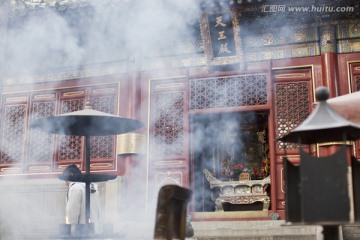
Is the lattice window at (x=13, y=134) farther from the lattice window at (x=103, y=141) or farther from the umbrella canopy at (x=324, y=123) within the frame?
the umbrella canopy at (x=324, y=123)

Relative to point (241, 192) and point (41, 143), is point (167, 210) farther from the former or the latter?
point (41, 143)

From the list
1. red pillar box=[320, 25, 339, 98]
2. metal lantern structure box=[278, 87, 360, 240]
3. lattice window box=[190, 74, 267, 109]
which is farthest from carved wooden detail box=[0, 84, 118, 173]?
metal lantern structure box=[278, 87, 360, 240]

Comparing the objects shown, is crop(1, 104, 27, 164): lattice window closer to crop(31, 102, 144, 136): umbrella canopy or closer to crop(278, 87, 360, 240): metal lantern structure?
crop(31, 102, 144, 136): umbrella canopy

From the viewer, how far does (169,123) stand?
34.5 ft

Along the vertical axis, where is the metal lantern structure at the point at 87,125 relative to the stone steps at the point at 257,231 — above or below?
above

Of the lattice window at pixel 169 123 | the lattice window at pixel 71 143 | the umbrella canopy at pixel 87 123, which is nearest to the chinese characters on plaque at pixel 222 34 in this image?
the lattice window at pixel 169 123

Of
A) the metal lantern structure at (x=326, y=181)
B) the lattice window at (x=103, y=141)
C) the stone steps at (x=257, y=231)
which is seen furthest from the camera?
the lattice window at (x=103, y=141)

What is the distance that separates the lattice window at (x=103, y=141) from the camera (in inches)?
422

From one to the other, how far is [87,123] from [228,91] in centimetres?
440

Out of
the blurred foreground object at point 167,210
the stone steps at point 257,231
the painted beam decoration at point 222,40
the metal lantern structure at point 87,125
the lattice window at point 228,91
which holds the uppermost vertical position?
the painted beam decoration at point 222,40

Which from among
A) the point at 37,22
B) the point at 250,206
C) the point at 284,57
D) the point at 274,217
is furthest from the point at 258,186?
the point at 37,22

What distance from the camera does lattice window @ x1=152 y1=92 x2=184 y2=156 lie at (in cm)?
1038

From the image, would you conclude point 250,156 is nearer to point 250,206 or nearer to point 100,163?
point 250,206

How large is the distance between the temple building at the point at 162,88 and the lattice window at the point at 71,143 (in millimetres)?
24
